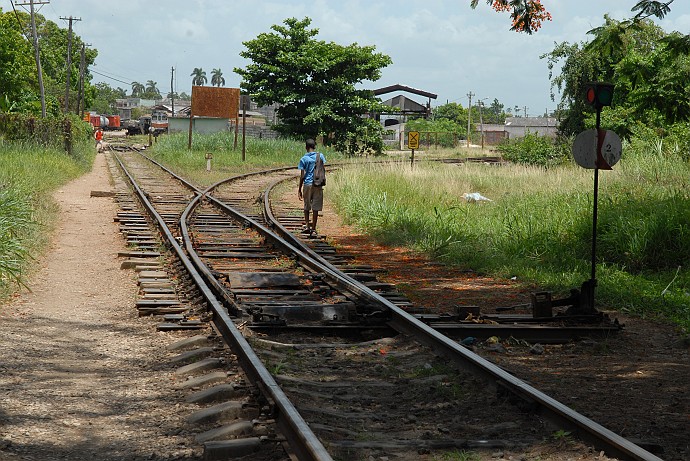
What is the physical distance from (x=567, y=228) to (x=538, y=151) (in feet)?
94.2

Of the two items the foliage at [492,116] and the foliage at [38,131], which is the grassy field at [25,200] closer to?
the foliage at [38,131]

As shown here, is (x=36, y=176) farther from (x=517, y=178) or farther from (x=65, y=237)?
(x=517, y=178)

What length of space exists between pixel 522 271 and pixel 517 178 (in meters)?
13.5

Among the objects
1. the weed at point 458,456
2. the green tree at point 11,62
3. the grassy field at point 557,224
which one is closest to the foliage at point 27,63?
the green tree at point 11,62

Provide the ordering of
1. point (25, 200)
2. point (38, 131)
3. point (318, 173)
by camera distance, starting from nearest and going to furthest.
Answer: point (318, 173)
point (25, 200)
point (38, 131)

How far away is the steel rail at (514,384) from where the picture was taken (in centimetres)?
457

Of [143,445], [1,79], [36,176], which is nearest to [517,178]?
[36,176]

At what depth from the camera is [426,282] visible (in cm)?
1086

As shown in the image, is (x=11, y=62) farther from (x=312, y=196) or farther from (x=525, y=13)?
(x=525, y=13)

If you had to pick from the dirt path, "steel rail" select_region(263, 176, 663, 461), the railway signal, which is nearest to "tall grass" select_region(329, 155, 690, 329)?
the railway signal

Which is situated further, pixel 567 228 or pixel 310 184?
pixel 310 184

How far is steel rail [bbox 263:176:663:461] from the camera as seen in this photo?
4574 millimetres

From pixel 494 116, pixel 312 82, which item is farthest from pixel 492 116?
pixel 312 82

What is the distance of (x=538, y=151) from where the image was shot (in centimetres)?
4119
